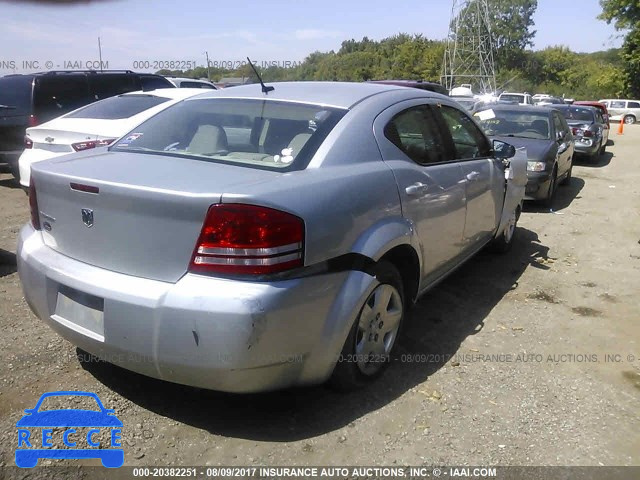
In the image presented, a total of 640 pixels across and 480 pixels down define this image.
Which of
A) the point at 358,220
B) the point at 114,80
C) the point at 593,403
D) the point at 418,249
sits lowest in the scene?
the point at 593,403

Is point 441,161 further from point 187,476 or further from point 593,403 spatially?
point 187,476

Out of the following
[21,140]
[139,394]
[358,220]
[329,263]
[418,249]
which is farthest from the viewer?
[21,140]

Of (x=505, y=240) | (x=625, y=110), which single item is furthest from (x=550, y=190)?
(x=625, y=110)

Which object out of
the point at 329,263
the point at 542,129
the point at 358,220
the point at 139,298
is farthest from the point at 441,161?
the point at 542,129

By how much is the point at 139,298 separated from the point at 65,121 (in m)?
5.36

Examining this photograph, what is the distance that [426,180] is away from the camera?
3.65m

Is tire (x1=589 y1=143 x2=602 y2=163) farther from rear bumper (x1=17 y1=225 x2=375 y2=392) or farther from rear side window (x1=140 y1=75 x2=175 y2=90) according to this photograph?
rear bumper (x1=17 y1=225 x2=375 y2=392)

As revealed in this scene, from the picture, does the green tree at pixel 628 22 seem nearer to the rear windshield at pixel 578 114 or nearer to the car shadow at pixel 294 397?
the rear windshield at pixel 578 114

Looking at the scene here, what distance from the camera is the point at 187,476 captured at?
2.57 meters

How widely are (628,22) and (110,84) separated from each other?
41.6 m

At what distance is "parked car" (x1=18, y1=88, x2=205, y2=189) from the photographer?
21.6 feet

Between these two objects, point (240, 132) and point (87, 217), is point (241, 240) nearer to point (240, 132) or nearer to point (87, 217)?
point (87, 217)

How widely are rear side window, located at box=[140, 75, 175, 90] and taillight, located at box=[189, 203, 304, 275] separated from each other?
8.75m

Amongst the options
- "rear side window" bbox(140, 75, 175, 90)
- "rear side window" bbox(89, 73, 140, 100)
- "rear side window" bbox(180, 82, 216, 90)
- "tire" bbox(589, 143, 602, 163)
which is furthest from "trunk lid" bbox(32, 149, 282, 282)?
"tire" bbox(589, 143, 602, 163)
